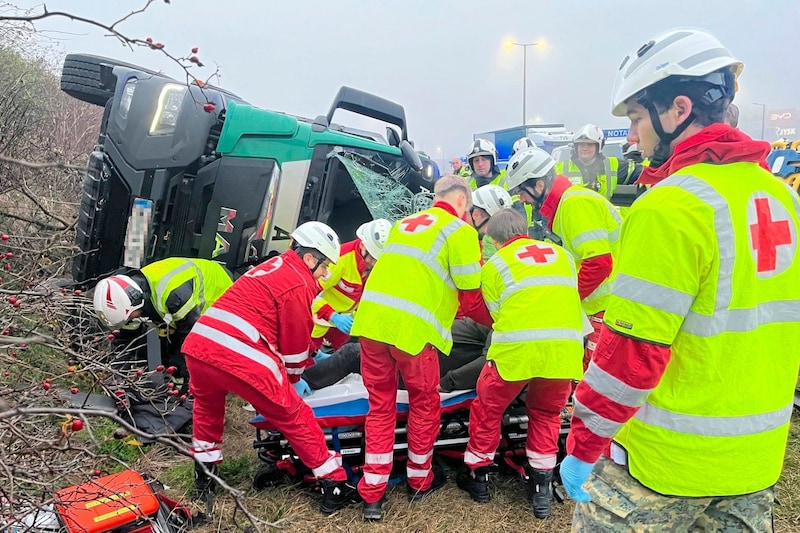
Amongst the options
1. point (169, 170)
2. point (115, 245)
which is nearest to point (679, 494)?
point (169, 170)

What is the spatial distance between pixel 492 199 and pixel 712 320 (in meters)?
2.73

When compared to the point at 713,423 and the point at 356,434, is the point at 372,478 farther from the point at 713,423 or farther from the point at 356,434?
the point at 713,423

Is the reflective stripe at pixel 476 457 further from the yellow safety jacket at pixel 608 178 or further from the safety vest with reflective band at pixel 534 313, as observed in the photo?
the yellow safety jacket at pixel 608 178

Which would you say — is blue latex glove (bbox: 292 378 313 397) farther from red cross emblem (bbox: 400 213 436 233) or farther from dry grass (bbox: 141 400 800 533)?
red cross emblem (bbox: 400 213 436 233)

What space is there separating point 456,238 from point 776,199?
71.0 inches

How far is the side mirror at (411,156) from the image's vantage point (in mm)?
6043

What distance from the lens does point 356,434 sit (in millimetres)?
3260

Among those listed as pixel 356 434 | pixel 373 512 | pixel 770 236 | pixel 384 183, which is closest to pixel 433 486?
pixel 373 512

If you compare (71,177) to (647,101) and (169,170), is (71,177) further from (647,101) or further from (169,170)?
(647,101)

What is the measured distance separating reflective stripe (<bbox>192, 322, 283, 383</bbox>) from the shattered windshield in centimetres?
255

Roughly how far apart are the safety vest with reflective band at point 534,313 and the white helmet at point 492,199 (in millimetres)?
948

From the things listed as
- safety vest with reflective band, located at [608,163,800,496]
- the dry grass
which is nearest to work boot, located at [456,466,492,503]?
the dry grass

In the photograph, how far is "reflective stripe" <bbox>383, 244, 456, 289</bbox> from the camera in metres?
3.06

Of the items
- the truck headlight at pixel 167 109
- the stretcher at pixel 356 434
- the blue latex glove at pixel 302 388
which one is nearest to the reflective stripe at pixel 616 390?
the stretcher at pixel 356 434
